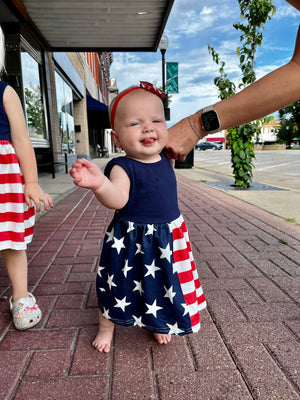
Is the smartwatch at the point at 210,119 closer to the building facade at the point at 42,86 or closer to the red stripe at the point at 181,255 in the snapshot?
the red stripe at the point at 181,255

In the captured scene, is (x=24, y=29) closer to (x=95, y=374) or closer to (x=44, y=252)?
(x=44, y=252)

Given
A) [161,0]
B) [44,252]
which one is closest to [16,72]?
Result: [161,0]

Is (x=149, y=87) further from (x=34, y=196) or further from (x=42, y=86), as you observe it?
(x=42, y=86)

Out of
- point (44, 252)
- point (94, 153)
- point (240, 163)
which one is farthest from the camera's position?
point (94, 153)

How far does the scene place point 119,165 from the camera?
1392 mm

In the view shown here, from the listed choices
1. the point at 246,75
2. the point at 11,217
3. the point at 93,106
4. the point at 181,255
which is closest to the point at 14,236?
the point at 11,217

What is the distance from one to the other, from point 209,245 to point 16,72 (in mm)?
5806

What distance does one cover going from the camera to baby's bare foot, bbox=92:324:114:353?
1.60 meters

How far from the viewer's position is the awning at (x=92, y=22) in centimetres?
631

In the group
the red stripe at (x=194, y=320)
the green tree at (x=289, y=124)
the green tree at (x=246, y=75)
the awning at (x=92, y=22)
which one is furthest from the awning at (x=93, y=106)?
the green tree at (x=289, y=124)

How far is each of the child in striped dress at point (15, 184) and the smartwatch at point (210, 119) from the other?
952 mm

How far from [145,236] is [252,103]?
0.87 m

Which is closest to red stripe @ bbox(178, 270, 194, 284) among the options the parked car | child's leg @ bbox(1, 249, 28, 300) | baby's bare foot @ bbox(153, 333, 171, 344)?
baby's bare foot @ bbox(153, 333, 171, 344)

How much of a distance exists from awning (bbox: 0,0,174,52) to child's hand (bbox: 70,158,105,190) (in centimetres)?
632
